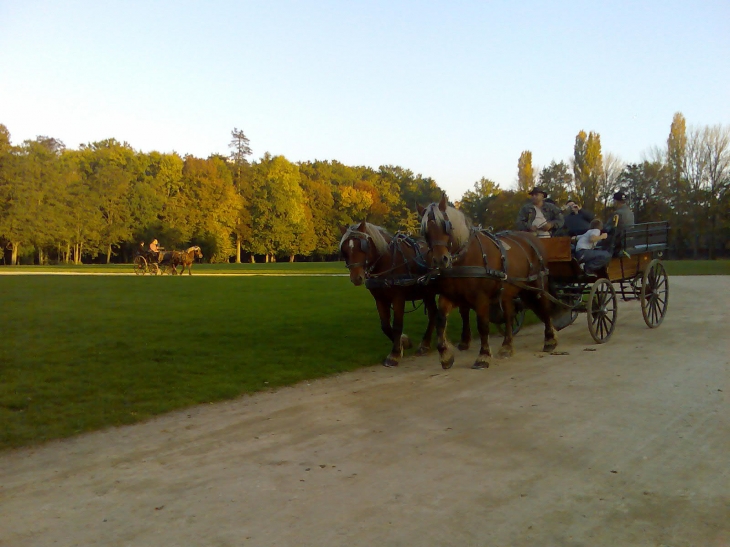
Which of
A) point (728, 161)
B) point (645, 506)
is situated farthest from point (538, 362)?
point (728, 161)

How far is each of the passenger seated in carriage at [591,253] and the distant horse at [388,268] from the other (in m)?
2.91

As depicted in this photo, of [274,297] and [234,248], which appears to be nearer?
[274,297]

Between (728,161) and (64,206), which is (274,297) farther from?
(728,161)

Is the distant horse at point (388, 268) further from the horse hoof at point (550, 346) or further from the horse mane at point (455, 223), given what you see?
the horse hoof at point (550, 346)

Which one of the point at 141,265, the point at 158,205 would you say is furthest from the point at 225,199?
the point at 141,265

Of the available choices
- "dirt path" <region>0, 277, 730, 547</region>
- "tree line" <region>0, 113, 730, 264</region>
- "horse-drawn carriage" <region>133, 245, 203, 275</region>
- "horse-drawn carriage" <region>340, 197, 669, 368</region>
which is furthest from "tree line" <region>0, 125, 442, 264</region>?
"dirt path" <region>0, 277, 730, 547</region>

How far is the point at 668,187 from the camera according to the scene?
61.4 meters

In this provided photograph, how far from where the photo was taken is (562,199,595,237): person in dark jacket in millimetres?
12047

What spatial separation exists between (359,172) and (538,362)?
91813 mm

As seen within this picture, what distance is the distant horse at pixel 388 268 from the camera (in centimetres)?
895

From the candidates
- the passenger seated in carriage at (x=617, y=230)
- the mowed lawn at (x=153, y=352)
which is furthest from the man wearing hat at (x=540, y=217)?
the mowed lawn at (x=153, y=352)

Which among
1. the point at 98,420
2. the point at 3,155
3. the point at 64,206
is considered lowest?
the point at 98,420

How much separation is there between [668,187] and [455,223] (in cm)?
5998

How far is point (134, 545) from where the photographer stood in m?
3.57
